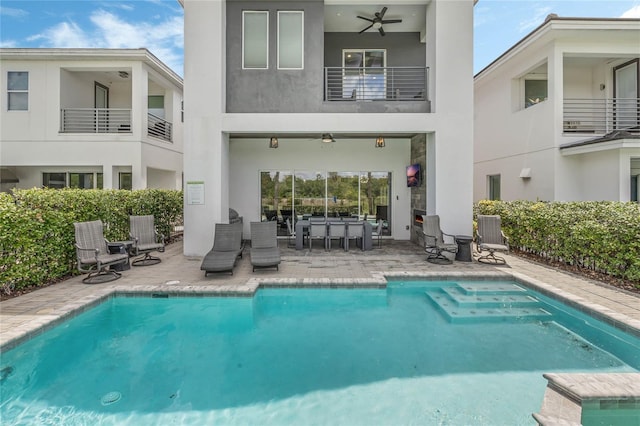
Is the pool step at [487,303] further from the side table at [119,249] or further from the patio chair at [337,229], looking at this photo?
the side table at [119,249]

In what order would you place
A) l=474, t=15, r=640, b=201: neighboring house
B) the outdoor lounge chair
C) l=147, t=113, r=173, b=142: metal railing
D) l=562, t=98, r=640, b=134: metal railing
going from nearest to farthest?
the outdoor lounge chair, l=474, t=15, r=640, b=201: neighboring house, l=562, t=98, r=640, b=134: metal railing, l=147, t=113, r=173, b=142: metal railing

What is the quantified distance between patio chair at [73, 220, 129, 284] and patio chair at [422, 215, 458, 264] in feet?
25.3

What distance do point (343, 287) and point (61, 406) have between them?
4.70m

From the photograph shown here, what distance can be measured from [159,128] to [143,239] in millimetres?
9516

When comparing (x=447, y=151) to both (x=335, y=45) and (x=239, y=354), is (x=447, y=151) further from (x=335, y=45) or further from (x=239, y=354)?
(x=239, y=354)

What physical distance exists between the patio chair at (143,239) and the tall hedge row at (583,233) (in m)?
10.4

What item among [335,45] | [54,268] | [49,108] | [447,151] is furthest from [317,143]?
[49,108]

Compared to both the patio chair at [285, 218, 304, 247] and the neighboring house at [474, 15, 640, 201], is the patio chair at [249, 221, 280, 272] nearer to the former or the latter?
the patio chair at [285, 218, 304, 247]

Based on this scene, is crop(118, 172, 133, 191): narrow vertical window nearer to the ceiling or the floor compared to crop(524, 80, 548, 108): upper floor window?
nearer to the floor

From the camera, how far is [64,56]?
1295 cm

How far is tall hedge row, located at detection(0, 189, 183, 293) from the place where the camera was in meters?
Answer: 5.64

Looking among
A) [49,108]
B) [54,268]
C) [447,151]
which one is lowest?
[54,268]

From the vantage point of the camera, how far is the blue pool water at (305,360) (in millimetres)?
3404

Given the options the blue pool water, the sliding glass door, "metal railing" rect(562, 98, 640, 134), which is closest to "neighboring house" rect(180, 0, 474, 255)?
the sliding glass door
